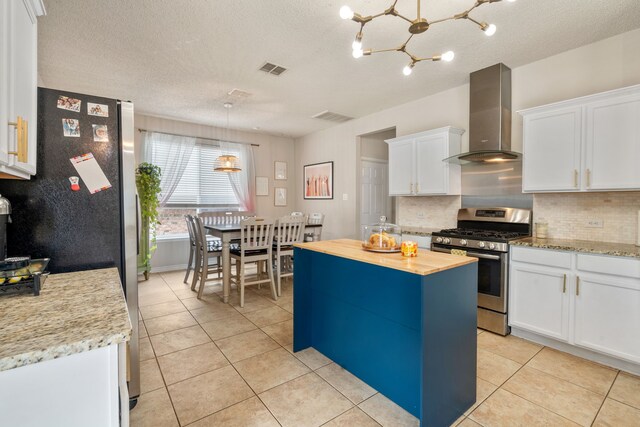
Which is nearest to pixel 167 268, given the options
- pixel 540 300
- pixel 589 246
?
pixel 540 300

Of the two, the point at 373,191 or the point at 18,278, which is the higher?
the point at 373,191

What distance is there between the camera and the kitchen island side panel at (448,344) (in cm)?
153

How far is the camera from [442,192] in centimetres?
360

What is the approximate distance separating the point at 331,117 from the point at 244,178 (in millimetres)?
2108

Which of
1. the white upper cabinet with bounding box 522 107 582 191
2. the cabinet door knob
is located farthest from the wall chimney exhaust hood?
the cabinet door knob

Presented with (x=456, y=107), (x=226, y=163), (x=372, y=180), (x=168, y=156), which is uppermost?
(x=456, y=107)

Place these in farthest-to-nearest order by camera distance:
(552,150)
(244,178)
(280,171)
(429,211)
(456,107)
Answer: (280,171)
(244,178)
(429,211)
(456,107)
(552,150)

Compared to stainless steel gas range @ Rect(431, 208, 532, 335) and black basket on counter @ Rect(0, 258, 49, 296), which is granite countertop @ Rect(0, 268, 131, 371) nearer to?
black basket on counter @ Rect(0, 258, 49, 296)

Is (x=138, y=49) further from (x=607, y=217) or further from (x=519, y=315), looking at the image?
(x=607, y=217)

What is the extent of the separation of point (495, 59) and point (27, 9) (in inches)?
141

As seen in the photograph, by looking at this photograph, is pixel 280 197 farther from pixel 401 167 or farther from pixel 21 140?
pixel 21 140

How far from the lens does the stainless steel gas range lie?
2.77 m

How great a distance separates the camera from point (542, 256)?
99.6 inches

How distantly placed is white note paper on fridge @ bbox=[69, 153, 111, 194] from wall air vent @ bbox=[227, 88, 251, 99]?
2.56 meters
